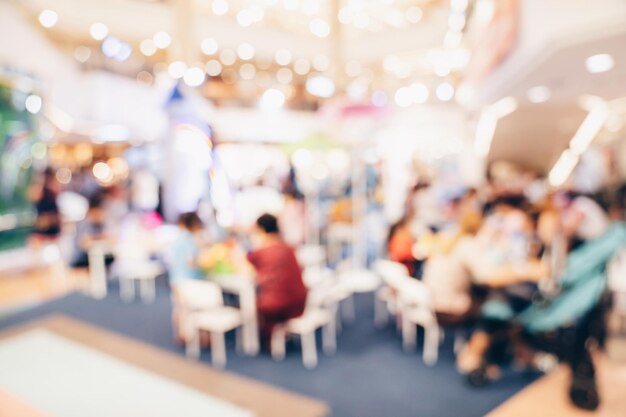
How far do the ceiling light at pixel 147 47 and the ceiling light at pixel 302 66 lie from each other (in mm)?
4520

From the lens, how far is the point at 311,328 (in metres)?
3.80

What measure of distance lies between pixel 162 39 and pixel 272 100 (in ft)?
15.6

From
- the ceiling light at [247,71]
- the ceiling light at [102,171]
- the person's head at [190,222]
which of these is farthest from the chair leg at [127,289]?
the ceiling light at [247,71]

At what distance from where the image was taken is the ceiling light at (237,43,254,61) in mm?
13079

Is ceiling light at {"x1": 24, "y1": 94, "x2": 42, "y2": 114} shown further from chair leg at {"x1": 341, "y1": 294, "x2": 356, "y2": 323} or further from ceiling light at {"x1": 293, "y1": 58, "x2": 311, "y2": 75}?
ceiling light at {"x1": 293, "y1": 58, "x2": 311, "y2": 75}

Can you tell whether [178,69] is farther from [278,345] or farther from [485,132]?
[485,132]

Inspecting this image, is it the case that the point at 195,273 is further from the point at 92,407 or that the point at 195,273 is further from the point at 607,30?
the point at 607,30

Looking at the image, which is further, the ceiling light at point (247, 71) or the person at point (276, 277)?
the ceiling light at point (247, 71)

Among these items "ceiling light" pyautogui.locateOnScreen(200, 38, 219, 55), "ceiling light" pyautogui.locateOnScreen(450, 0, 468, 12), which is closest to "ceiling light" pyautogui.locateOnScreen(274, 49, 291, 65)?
"ceiling light" pyautogui.locateOnScreen(200, 38, 219, 55)

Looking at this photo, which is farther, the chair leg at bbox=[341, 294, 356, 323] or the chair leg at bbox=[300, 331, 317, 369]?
the chair leg at bbox=[341, 294, 356, 323]

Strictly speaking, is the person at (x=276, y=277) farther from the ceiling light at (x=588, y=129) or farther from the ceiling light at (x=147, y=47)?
the ceiling light at (x=147, y=47)

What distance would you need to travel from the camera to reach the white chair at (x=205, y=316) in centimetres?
369

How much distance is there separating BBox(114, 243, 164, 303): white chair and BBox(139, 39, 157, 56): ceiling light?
23.8 ft

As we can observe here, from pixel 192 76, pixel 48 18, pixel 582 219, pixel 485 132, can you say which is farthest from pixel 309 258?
pixel 48 18
